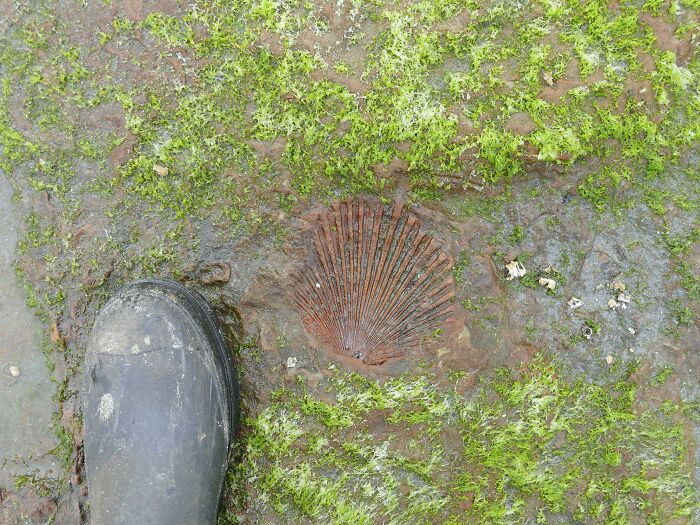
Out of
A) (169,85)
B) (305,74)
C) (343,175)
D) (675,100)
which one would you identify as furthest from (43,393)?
(675,100)

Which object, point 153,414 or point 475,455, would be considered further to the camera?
point 475,455

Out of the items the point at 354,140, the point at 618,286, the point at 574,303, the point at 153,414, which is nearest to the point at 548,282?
the point at 574,303

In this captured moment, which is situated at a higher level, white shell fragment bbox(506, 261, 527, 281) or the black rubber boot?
white shell fragment bbox(506, 261, 527, 281)

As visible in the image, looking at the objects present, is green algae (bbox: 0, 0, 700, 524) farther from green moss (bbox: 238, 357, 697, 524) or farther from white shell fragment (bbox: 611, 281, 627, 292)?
white shell fragment (bbox: 611, 281, 627, 292)

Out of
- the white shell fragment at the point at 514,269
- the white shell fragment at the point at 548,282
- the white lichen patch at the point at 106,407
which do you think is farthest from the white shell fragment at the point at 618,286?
the white lichen patch at the point at 106,407

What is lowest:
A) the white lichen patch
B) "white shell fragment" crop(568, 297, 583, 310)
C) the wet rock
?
the white lichen patch

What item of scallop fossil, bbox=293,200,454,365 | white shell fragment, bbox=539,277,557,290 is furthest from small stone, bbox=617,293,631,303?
scallop fossil, bbox=293,200,454,365

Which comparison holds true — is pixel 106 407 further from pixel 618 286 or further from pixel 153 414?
pixel 618 286
